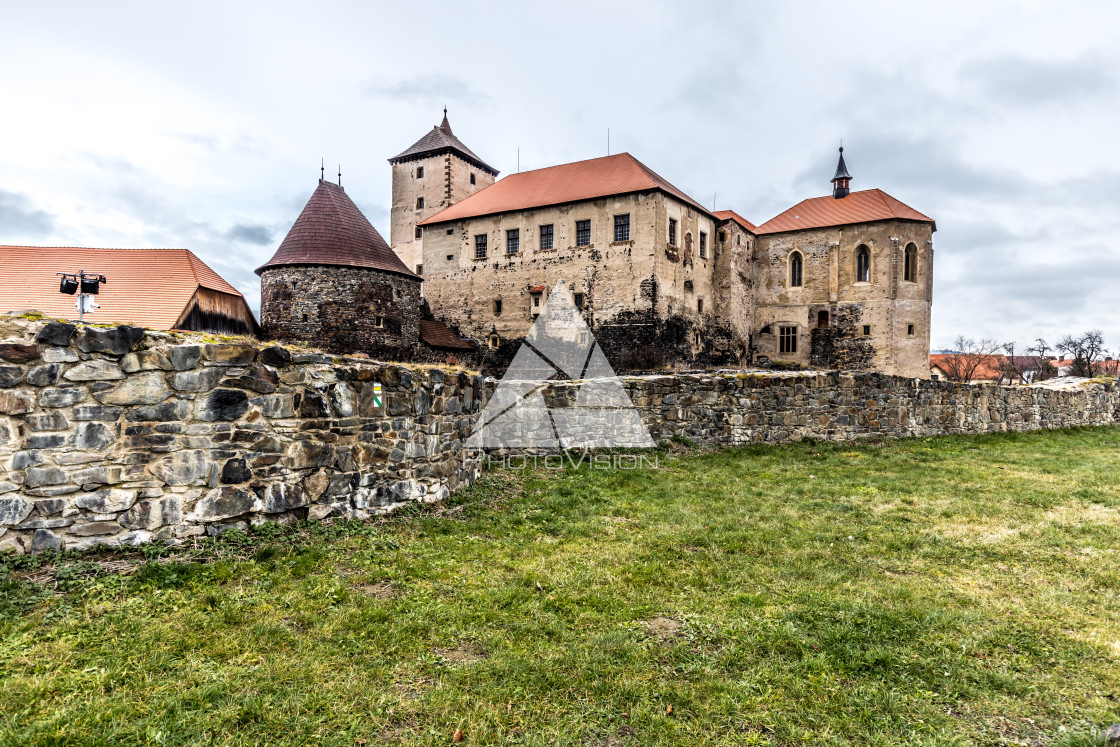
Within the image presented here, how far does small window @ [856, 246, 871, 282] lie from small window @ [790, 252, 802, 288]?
3.50 metres

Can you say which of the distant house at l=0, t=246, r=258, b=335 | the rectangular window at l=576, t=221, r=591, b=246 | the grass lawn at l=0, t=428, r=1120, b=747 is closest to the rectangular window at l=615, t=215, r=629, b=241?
the rectangular window at l=576, t=221, r=591, b=246

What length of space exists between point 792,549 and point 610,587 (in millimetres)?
2061

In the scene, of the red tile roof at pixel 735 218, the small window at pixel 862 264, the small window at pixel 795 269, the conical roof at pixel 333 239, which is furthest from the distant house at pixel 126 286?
the small window at pixel 862 264

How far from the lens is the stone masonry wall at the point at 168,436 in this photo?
14.3ft

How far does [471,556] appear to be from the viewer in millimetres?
5371

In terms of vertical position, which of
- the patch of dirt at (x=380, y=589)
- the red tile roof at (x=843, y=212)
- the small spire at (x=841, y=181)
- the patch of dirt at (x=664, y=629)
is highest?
the small spire at (x=841, y=181)

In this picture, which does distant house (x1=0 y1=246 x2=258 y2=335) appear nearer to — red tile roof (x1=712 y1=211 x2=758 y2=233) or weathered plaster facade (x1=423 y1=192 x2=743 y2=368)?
weathered plaster facade (x1=423 y1=192 x2=743 y2=368)

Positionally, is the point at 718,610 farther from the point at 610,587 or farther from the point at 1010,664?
the point at 1010,664

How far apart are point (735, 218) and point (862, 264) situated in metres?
8.57

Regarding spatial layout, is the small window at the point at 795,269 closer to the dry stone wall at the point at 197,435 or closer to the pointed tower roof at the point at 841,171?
the pointed tower roof at the point at 841,171

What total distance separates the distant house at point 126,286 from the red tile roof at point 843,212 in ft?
111

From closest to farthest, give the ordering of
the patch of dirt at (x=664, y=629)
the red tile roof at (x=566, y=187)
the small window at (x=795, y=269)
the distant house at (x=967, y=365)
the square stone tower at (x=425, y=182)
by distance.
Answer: the patch of dirt at (x=664, y=629), the red tile roof at (x=566, y=187), the small window at (x=795, y=269), the square stone tower at (x=425, y=182), the distant house at (x=967, y=365)

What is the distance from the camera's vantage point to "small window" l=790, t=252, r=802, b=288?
133 feet

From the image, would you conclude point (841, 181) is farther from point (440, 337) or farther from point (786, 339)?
point (440, 337)
